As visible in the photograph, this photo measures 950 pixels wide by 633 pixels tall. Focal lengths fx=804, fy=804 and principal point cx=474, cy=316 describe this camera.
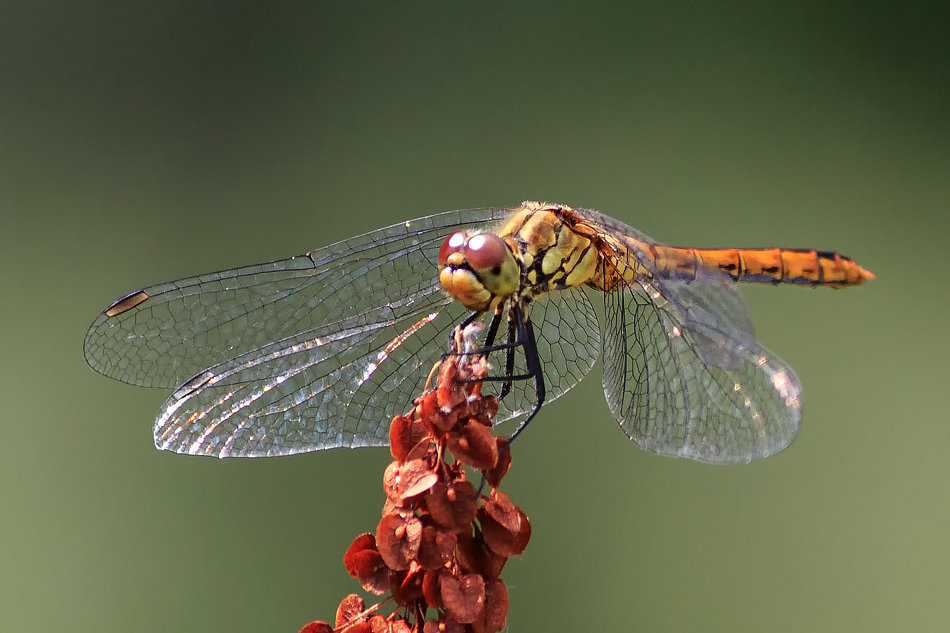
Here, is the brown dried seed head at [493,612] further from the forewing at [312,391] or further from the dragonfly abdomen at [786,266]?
the dragonfly abdomen at [786,266]

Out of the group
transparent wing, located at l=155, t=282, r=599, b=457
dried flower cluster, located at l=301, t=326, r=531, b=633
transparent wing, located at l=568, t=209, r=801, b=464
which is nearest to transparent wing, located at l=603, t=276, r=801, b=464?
transparent wing, located at l=568, t=209, r=801, b=464

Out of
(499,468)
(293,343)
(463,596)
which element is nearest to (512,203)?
(293,343)

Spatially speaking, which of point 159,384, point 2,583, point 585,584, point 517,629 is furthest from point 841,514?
point 2,583

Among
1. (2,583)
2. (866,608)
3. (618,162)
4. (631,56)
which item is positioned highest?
(631,56)

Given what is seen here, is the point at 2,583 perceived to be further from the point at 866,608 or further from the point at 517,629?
the point at 866,608

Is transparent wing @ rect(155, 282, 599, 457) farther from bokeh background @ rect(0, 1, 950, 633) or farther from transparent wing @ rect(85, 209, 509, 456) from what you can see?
bokeh background @ rect(0, 1, 950, 633)
